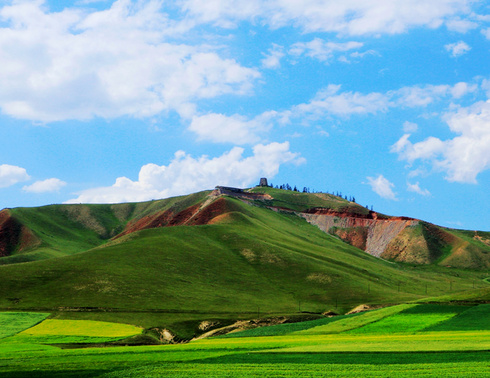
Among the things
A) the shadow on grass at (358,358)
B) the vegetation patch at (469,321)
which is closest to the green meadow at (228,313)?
the shadow on grass at (358,358)

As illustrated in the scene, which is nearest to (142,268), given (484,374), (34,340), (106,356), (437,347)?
(34,340)

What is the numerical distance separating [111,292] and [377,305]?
200ft

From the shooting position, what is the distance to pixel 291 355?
5109 centimetres

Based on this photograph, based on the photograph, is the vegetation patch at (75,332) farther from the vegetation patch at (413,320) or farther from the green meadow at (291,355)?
the vegetation patch at (413,320)

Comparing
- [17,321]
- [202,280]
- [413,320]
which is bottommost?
[17,321]

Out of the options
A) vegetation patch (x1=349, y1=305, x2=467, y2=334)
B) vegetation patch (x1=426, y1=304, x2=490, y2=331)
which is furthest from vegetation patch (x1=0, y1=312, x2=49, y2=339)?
vegetation patch (x1=426, y1=304, x2=490, y2=331)

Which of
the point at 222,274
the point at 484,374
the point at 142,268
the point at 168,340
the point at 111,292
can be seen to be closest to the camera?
the point at 484,374

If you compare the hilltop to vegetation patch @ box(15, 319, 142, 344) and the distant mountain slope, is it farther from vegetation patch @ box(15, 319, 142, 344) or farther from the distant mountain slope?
vegetation patch @ box(15, 319, 142, 344)

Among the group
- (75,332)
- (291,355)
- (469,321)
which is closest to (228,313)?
(75,332)

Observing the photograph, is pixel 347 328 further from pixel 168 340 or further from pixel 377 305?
pixel 377 305

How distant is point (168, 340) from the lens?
86.6m

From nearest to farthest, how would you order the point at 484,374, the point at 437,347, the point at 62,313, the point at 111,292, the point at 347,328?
the point at 484,374, the point at 437,347, the point at 347,328, the point at 62,313, the point at 111,292

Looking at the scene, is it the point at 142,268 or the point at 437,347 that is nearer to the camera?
the point at 437,347

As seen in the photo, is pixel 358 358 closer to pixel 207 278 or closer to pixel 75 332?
pixel 75 332
